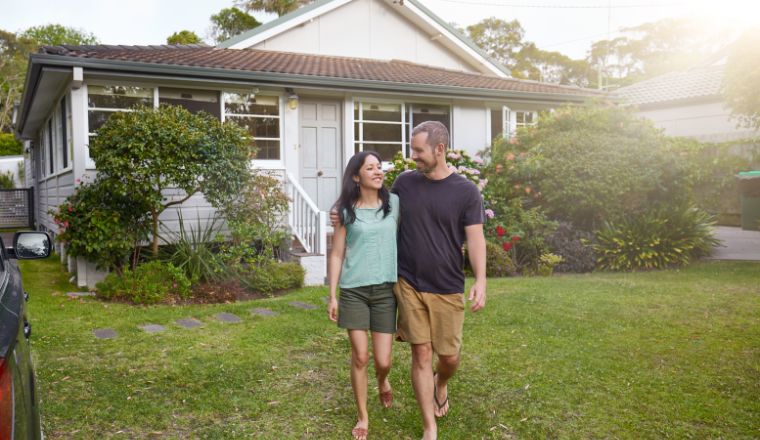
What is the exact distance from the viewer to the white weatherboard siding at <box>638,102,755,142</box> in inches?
806

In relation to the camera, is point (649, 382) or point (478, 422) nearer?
point (478, 422)

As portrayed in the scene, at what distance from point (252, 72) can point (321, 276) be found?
141 inches

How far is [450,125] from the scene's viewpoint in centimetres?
1275

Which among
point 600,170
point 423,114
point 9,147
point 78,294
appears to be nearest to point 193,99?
point 78,294

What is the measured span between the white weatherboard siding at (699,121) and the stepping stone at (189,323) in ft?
60.8

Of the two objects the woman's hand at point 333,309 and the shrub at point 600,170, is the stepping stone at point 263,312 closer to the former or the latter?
the woman's hand at point 333,309

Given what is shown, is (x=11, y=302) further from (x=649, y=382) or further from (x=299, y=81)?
(x=299, y=81)

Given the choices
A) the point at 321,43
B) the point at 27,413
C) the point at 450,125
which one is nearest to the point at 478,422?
the point at 27,413

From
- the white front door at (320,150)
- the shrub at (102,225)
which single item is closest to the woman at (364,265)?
the shrub at (102,225)

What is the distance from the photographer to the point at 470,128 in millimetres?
12898

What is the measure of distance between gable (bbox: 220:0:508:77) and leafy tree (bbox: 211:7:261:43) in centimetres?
1716

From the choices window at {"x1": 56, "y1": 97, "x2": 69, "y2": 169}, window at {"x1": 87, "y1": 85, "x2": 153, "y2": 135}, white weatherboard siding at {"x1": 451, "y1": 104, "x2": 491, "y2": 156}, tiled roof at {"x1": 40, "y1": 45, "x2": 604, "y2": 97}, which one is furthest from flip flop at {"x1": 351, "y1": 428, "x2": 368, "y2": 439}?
white weatherboard siding at {"x1": 451, "y1": 104, "x2": 491, "y2": 156}

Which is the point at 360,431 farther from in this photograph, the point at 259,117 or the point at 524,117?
the point at 524,117

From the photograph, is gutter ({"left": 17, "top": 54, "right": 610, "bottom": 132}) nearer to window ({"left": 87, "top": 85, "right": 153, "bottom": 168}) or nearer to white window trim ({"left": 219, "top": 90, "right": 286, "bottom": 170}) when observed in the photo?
white window trim ({"left": 219, "top": 90, "right": 286, "bottom": 170})
